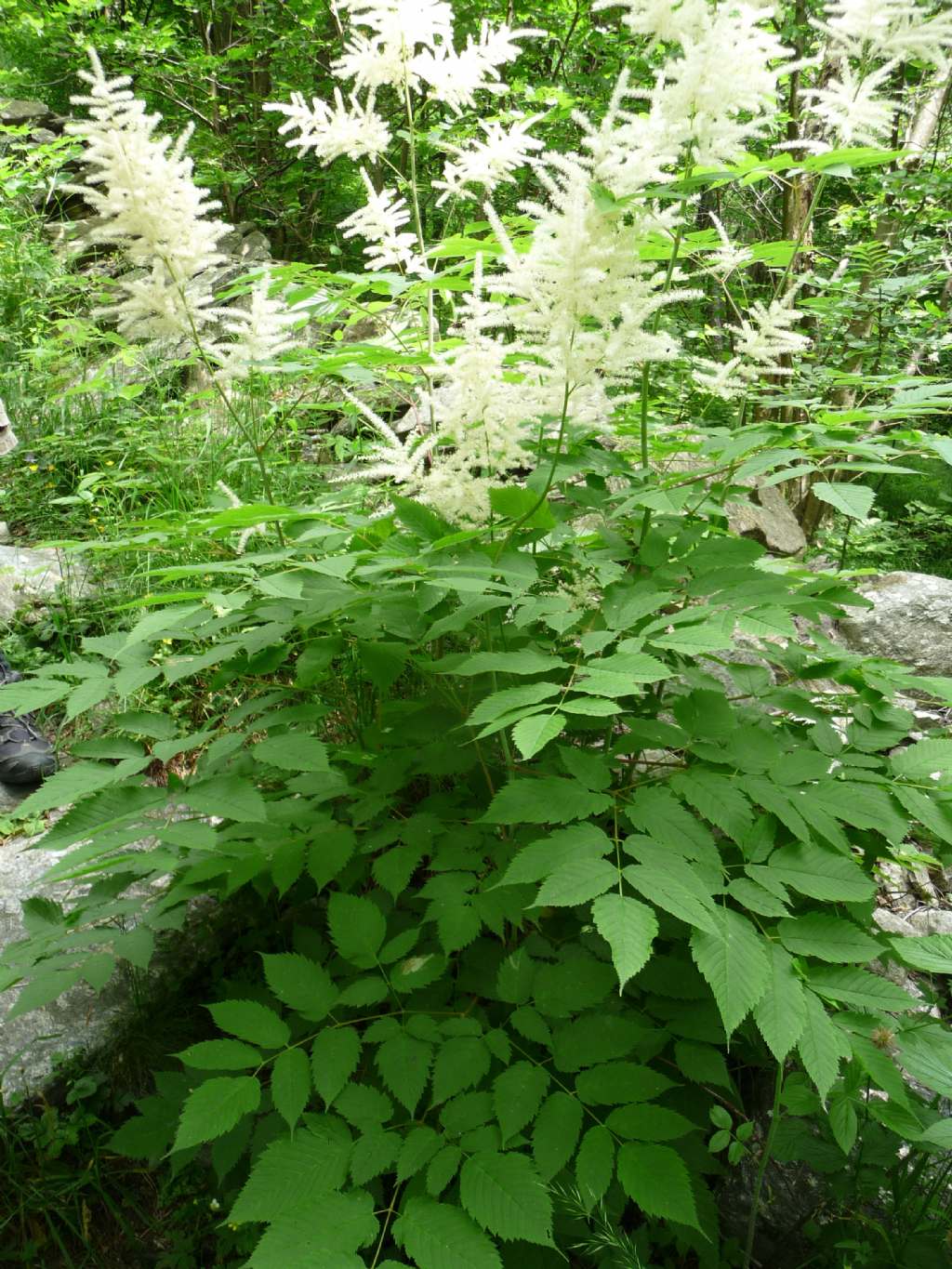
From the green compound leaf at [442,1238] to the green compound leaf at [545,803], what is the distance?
0.58 m

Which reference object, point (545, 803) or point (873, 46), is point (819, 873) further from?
point (873, 46)

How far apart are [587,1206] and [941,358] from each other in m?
8.40

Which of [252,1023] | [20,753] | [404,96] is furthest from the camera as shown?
[20,753]

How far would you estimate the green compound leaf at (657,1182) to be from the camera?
3.80 feet

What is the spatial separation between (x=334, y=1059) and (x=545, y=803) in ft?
1.85

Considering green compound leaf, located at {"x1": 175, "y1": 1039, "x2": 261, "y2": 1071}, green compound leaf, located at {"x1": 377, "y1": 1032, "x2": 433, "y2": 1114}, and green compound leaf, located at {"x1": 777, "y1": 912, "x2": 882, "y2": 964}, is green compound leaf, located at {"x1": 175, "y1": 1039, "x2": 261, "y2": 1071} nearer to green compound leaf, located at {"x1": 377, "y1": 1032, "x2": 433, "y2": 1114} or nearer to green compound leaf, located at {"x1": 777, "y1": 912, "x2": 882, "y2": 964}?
green compound leaf, located at {"x1": 377, "y1": 1032, "x2": 433, "y2": 1114}

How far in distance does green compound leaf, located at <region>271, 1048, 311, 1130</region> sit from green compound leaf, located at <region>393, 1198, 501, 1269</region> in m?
0.22

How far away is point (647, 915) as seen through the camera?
41.7 inches

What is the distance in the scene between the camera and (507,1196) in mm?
1161

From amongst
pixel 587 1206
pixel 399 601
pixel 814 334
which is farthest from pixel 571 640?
Answer: pixel 814 334

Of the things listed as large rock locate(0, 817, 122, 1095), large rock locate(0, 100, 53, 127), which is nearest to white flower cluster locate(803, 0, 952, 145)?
large rock locate(0, 817, 122, 1095)

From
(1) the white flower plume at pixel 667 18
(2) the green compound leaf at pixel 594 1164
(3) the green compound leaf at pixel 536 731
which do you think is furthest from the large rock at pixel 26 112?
(2) the green compound leaf at pixel 594 1164

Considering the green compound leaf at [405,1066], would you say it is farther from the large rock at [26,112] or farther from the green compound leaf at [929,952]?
the large rock at [26,112]

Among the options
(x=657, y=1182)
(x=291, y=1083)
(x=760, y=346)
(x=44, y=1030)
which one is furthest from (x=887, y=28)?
(x=44, y=1030)
